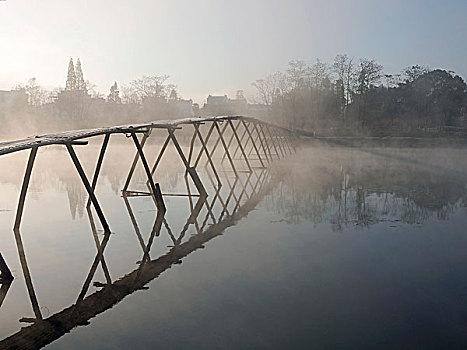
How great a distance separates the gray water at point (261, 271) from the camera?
158 inches

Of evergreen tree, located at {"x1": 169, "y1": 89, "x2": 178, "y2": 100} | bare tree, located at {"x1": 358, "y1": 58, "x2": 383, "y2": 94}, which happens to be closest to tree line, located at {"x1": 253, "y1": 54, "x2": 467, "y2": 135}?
bare tree, located at {"x1": 358, "y1": 58, "x2": 383, "y2": 94}

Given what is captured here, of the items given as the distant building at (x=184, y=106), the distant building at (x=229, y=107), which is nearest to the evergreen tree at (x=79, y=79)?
the distant building at (x=184, y=106)

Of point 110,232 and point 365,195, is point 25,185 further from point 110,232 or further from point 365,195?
point 365,195

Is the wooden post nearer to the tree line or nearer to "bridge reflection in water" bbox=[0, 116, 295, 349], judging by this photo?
"bridge reflection in water" bbox=[0, 116, 295, 349]

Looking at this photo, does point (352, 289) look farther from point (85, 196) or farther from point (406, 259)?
point (85, 196)

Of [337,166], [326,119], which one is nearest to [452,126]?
[326,119]

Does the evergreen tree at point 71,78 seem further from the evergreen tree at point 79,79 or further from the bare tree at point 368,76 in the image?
the bare tree at point 368,76

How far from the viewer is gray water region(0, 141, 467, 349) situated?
4.02 metres

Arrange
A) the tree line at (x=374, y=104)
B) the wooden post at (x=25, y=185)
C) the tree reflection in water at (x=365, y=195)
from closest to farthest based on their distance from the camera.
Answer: the wooden post at (x=25, y=185) < the tree reflection in water at (x=365, y=195) < the tree line at (x=374, y=104)

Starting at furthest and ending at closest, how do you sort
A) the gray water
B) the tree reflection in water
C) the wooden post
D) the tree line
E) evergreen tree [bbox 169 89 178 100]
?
evergreen tree [bbox 169 89 178 100] → the tree line → the tree reflection in water → the wooden post → the gray water

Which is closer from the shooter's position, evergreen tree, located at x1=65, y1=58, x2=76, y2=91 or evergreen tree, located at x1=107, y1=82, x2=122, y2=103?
evergreen tree, located at x1=65, y1=58, x2=76, y2=91

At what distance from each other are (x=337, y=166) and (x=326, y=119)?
90.0ft

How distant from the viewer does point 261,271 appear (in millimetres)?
5668

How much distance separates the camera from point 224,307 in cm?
455
